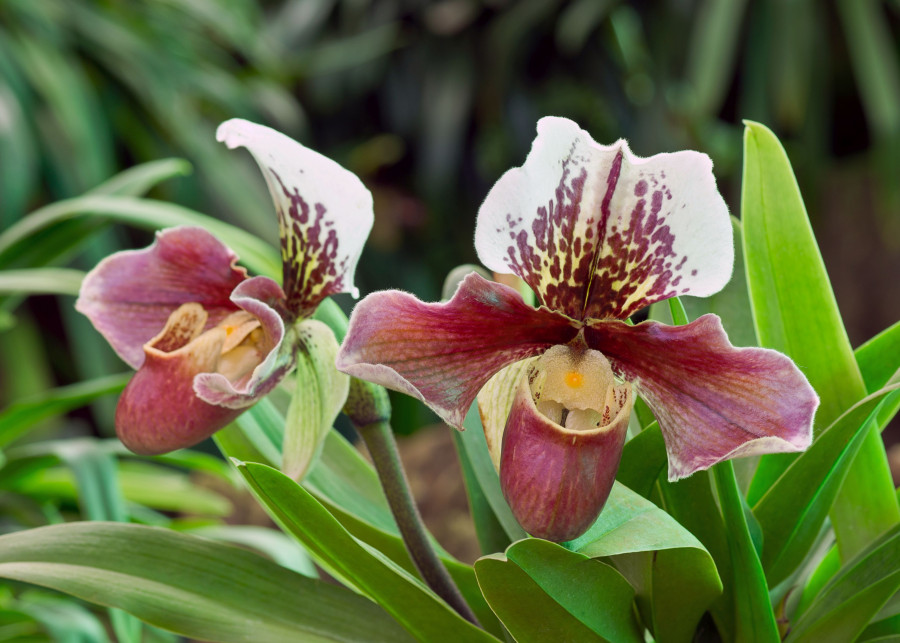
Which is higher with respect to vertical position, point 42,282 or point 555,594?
point 42,282

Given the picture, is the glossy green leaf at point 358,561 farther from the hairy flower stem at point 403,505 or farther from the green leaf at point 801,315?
the green leaf at point 801,315

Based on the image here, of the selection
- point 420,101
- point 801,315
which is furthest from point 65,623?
point 420,101

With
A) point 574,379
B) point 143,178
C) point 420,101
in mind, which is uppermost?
point 420,101

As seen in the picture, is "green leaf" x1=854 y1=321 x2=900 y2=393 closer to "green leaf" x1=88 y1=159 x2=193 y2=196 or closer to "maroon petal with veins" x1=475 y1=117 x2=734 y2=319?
"maroon petal with veins" x1=475 y1=117 x2=734 y2=319

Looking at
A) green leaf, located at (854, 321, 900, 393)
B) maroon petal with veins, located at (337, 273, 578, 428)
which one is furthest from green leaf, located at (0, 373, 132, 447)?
green leaf, located at (854, 321, 900, 393)

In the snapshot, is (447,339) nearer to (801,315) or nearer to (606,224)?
(606,224)

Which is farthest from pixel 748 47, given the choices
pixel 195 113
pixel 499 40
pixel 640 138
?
pixel 195 113

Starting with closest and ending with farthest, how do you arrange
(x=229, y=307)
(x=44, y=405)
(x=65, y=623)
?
(x=229, y=307)
(x=65, y=623)
(x=44, y=405)
